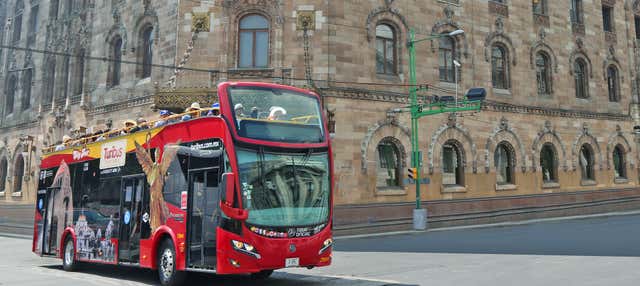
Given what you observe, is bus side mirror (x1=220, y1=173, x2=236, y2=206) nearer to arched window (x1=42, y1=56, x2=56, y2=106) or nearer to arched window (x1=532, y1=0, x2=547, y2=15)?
arched window (x1=42, y1=56, x2=56, y2=106)

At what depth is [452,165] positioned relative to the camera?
2414cm

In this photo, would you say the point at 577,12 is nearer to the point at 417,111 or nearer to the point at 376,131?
the point at 417,111

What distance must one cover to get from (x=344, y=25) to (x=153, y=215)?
542 inches

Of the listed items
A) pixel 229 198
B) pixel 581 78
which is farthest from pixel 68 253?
pixel 581 78

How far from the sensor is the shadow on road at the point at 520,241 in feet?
45.8

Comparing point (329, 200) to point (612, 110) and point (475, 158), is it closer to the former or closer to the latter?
point (475, 158)

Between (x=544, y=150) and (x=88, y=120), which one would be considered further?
(x=544, y=150)

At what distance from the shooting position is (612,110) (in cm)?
3112

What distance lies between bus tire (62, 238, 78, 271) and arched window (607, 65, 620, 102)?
104 feet

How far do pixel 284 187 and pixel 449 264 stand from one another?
5224 mm

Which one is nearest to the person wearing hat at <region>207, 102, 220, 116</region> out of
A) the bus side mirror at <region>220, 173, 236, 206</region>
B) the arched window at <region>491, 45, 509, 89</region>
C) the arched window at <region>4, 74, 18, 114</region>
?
the bus side mirror at <region>220, 173, 236, 206</region>

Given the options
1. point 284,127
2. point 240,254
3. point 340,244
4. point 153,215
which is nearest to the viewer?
point 240,254

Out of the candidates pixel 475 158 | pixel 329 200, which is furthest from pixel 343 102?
pixel 329 200

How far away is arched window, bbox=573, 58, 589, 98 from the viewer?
1183 inches
